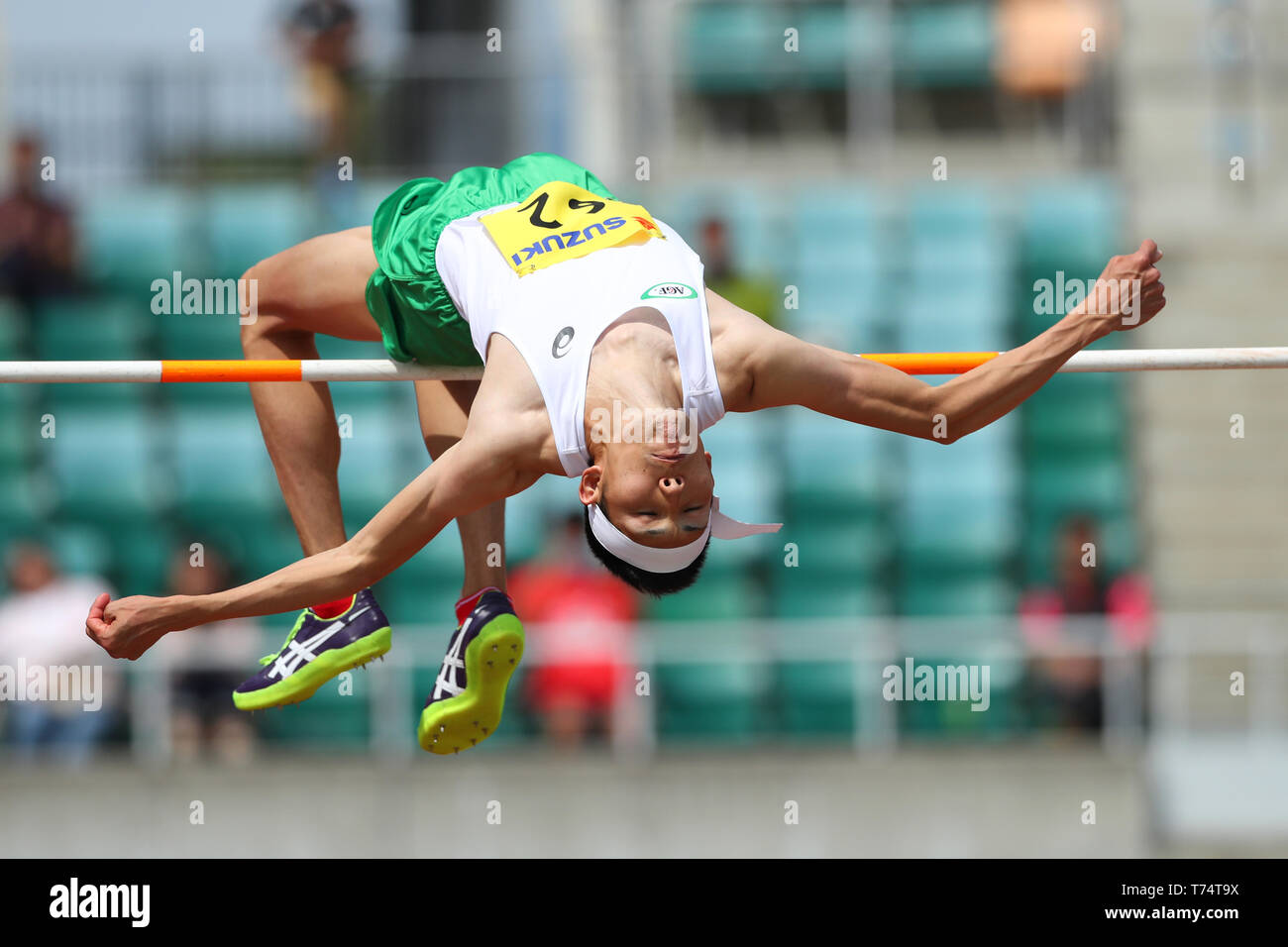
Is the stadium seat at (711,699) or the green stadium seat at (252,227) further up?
the green stadium seat at (252,227)

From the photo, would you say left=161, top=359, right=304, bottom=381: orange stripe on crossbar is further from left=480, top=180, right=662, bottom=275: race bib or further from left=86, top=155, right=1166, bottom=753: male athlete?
left=480, top=180, right=662, bottom=275: race bib

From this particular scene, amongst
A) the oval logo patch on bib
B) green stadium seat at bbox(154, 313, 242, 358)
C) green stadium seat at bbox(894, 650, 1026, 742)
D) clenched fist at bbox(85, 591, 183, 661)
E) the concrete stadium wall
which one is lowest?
the concrete stadium wall

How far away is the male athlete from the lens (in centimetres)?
448

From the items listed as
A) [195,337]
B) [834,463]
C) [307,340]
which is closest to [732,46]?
[834,463]

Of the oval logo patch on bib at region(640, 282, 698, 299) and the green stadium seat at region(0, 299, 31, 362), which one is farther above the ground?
the green stadium seat at region(0, 299, 31, 362)

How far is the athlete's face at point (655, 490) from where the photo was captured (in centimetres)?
441

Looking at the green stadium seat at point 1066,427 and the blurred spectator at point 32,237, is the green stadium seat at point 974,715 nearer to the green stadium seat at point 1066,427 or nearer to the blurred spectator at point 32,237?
the green stadium seat at point 1066,427

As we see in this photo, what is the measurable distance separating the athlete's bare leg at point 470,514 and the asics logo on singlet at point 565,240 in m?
0.70

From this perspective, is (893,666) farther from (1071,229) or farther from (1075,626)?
(1071,229)

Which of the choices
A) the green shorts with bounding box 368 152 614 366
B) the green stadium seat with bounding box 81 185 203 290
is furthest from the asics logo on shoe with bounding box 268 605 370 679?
the green stadium seat with bounding box 81 185 203 290

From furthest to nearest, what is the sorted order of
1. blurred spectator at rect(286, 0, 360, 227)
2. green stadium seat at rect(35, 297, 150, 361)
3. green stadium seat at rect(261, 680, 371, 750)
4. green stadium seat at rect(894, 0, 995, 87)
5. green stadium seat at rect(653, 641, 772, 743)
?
green stadium seat at rect(894, 0, 995, 87), blurred spectator at rect(286, 0, 360, 227), green stadium seat at rect(35, 297, 150, 361), green stadium seat at rect(653, 641, 772, 743), green stadium seat at rect(261, 680, 371, 750)

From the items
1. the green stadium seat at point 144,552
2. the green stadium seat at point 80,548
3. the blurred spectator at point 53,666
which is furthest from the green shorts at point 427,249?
the green stadium seat at point 80,548

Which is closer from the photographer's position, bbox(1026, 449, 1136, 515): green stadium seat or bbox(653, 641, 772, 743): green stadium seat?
bbox(653, 641, 772, 743): green stadium seat

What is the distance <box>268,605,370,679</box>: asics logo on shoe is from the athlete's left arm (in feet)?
4.51
